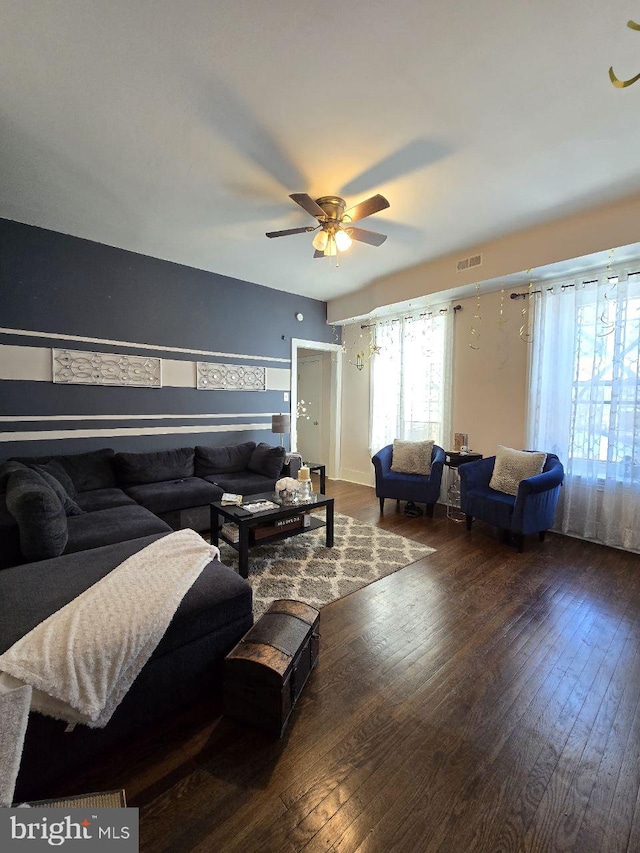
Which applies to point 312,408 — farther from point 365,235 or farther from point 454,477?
point 365,235

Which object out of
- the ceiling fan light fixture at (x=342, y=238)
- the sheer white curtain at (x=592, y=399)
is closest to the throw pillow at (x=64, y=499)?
the ceiling fan light fixture at (x=342, y=238)

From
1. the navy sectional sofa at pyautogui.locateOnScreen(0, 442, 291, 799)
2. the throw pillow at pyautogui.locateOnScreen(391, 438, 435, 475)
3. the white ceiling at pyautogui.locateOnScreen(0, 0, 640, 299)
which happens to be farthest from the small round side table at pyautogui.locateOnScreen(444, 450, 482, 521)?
the navy sectional sofa at pyautogui.locateOnScreen(0, 442, 291, 799)

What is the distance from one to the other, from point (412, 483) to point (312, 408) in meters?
2.98

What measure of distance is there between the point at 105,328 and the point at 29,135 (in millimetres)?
1898

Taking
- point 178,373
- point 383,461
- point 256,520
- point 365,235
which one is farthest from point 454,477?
point 178,373

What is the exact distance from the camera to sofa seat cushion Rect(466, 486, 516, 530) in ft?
11.3

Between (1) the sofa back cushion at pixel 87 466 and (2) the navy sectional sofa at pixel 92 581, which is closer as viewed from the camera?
(2) the navy sectional sofa at pixel 92 581

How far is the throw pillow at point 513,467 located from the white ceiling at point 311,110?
7.07 ft

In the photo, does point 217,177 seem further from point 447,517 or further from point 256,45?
point 447,517

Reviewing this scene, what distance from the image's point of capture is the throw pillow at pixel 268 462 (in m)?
4.41

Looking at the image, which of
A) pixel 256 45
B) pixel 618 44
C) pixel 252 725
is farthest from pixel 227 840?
pixel 618 44

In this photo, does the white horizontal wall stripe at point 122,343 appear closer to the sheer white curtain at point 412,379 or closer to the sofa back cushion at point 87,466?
the sofa back cushion at point 87,466

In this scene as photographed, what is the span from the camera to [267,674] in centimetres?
150

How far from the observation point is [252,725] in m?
1.57
